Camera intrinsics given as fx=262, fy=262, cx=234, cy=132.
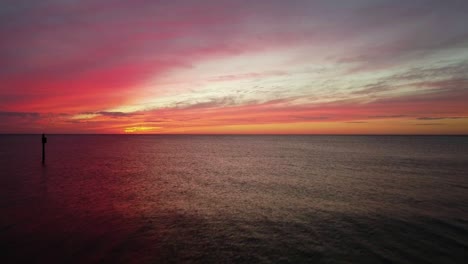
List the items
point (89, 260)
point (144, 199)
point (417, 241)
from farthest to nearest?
point (144, 199)
point (417, 241)
point (89, 260)

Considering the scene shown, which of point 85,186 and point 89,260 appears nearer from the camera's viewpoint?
point 89,260

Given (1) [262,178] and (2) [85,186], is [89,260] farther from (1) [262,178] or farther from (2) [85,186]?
(1) [262,178]

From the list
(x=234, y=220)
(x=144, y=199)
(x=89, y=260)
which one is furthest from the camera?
(x=144, y=199)

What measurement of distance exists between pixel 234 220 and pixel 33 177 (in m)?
33.7

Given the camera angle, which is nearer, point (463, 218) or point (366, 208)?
point (463, 218)

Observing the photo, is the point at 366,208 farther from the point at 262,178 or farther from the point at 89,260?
the point at 89,260

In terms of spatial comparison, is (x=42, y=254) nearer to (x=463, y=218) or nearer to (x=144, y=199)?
(x=144, y=199)

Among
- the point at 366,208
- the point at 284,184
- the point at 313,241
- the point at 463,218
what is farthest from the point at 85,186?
the point at 463,218

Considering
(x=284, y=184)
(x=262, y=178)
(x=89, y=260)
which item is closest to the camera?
(x=89, y=260)

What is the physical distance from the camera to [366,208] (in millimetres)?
24047

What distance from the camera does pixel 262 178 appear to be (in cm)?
4150

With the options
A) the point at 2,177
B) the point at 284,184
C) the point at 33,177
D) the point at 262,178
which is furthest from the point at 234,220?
the point at 2,177

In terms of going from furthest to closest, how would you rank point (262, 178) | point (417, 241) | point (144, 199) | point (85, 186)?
1. point (262, 178)
2. point (85, 186)
3. point (144, 199)
4. point (417, 241)

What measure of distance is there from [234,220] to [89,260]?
10.4 metres
